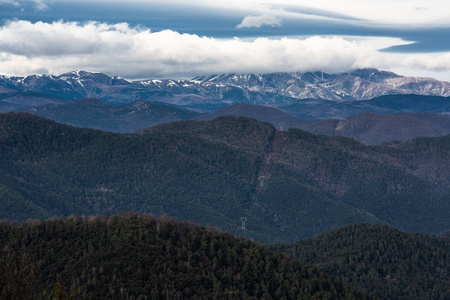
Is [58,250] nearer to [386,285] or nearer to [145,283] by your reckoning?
[145,283]

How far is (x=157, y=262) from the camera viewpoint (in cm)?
10575

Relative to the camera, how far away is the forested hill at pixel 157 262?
322ft

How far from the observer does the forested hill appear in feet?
322

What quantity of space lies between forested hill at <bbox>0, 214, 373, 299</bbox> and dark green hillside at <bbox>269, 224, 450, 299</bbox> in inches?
1125

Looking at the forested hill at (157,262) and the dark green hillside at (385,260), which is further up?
the forested hill at (157,262)

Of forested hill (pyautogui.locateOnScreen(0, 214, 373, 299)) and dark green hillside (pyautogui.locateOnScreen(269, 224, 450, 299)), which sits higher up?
forested hill (pyautogui.locateOnScreen(0, 214, 373, 299))

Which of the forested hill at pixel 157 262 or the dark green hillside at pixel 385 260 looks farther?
the dark green hillside at pixel 385 260

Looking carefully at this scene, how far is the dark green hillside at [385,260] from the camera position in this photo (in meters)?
144

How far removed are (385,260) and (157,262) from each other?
257ft

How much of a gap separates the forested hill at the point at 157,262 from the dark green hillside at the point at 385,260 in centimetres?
2857

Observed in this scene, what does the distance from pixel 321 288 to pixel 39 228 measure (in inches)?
2505

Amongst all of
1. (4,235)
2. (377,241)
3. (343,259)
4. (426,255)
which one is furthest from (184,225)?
(426,255)

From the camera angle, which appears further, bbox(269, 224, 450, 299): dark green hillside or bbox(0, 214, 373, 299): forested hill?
bbox(269, 224, 450, 299): dark green hillside

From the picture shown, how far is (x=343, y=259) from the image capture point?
154875 millimetres
